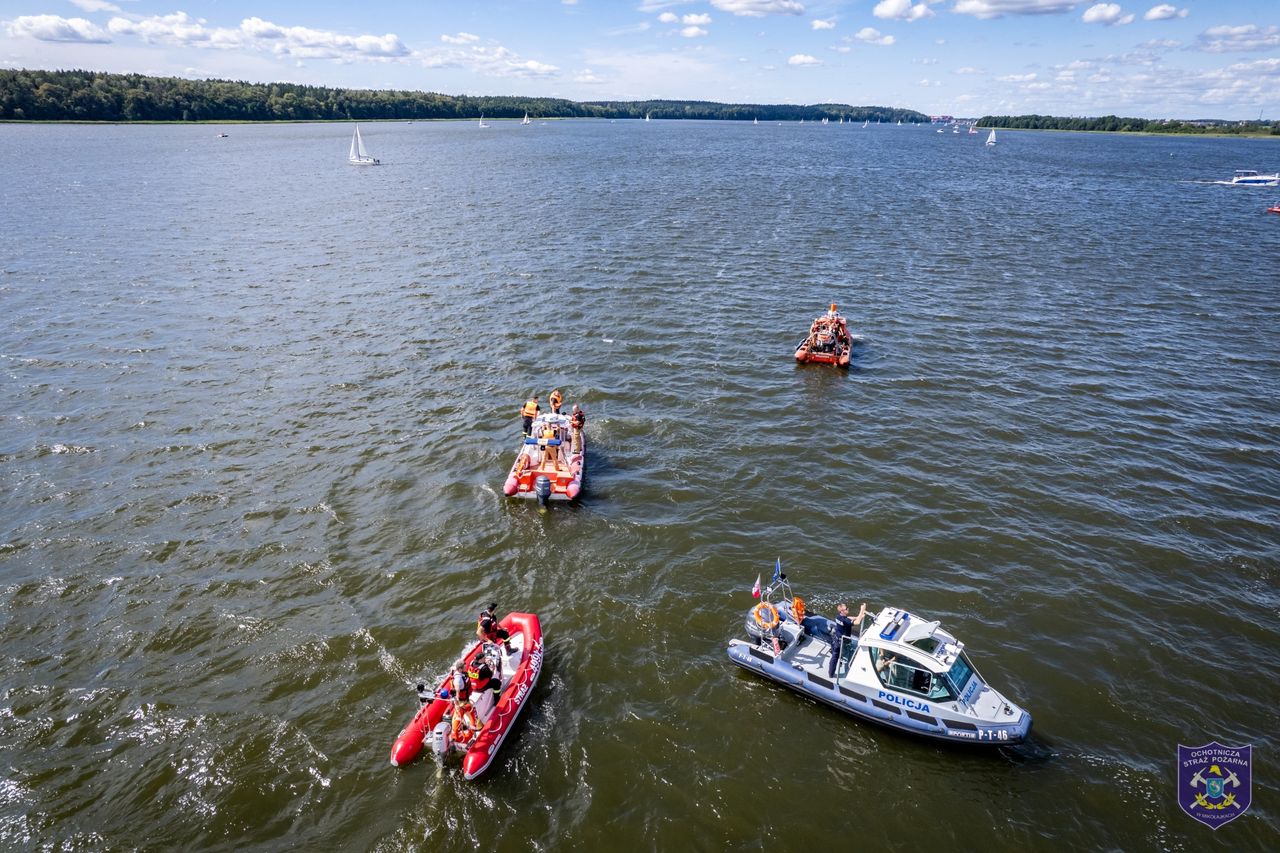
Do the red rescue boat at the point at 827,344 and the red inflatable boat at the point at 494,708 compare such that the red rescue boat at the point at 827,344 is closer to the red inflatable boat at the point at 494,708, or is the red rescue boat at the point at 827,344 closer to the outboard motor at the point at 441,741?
the red inflatable boat at the point at 494,708

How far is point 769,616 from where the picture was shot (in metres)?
19.1

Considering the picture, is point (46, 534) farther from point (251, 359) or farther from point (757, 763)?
point (757, 763)

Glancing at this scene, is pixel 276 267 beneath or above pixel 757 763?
above

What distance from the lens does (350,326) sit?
4306 centimetres

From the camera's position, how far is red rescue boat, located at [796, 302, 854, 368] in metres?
38.1

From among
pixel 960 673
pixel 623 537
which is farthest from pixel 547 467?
pixel 960 673

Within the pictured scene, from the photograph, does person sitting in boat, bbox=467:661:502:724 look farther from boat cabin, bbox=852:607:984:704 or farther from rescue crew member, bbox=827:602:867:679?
boat cabin, bbox=852:607:984:704

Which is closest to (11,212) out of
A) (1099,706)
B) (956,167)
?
(1099,706)

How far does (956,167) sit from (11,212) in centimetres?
15125

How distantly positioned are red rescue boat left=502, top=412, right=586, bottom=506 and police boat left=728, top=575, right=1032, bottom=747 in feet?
30.7

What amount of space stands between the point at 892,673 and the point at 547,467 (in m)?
14.1

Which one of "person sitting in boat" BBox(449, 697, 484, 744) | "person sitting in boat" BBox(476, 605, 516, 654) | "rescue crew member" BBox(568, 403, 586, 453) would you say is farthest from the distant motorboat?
"person sitting in boat" BBox(449, 697, 484, 744)

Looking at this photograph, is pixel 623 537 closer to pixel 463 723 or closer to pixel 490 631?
pixel 490 631

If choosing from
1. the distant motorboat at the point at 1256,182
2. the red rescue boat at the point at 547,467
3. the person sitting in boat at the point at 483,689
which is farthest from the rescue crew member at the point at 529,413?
the distant motorboat at the point at 1256,182
